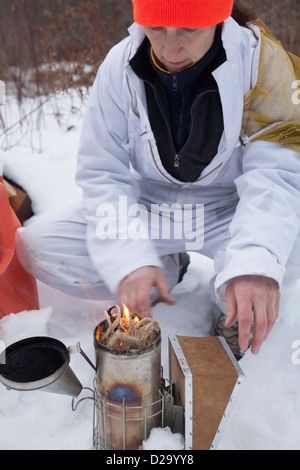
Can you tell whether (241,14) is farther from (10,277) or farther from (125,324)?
(10,277)

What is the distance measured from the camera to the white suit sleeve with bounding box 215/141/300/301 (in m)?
1.45

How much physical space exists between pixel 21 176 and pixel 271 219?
2236 millimetres

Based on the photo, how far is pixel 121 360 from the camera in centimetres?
122

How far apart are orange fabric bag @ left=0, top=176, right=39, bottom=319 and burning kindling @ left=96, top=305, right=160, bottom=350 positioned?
75 centimetres

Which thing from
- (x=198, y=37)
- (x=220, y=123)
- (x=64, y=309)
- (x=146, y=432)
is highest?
(x=198, y=37)

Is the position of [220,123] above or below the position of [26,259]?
above

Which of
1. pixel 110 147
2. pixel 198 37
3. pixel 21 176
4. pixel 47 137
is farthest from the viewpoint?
pixel 47 137

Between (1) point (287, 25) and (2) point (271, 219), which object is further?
(1) point (287, 25)

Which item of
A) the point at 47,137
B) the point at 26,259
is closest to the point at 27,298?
the point at 26,259

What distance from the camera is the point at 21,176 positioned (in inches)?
129

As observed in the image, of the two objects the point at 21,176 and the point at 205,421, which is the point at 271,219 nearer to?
the point at 205,421

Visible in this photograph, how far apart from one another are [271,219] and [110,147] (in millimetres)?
843
